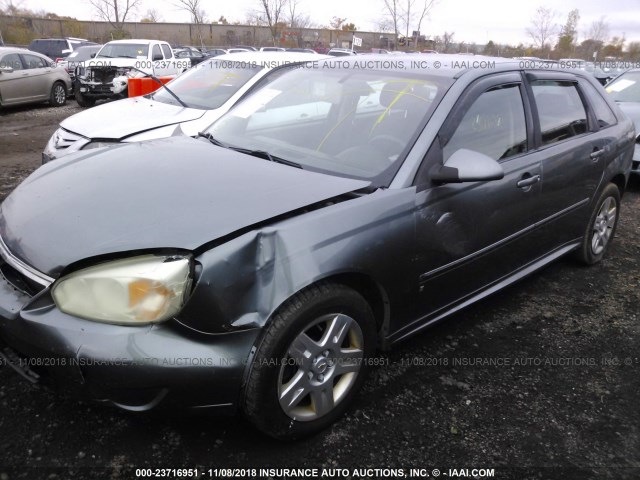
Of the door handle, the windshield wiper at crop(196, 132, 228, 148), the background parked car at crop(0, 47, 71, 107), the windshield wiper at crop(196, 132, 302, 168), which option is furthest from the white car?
the background parked car at crop(0, 47, 71, 107)

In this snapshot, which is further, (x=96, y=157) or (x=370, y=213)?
(x=96, y=157)

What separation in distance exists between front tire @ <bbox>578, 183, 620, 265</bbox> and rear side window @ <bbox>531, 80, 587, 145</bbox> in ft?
2.25

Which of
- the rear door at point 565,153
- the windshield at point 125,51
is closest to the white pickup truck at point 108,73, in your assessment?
the windshield at point 125,51

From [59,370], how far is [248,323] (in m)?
0.69

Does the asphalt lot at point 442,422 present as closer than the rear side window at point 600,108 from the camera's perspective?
Yes

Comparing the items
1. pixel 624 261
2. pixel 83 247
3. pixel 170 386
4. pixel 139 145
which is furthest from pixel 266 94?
pixel 624 261

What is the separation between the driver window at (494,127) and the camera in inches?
107

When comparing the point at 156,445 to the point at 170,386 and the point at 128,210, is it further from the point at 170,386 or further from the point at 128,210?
the point at 128,210

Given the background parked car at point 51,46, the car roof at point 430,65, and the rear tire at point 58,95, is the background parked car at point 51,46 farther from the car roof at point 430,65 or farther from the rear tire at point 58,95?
the car roof at point 430,65

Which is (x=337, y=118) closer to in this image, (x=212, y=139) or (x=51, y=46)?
(x=212, y=139)

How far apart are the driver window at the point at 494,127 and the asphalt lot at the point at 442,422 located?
45.0 inches

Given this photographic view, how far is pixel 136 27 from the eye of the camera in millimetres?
51719

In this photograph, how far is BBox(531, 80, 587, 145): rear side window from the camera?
3264 millimetres

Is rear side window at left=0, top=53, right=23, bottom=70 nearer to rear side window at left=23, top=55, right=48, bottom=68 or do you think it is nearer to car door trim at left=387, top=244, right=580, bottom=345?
rear side window at left=23, top=55, right=48, bottom=68
